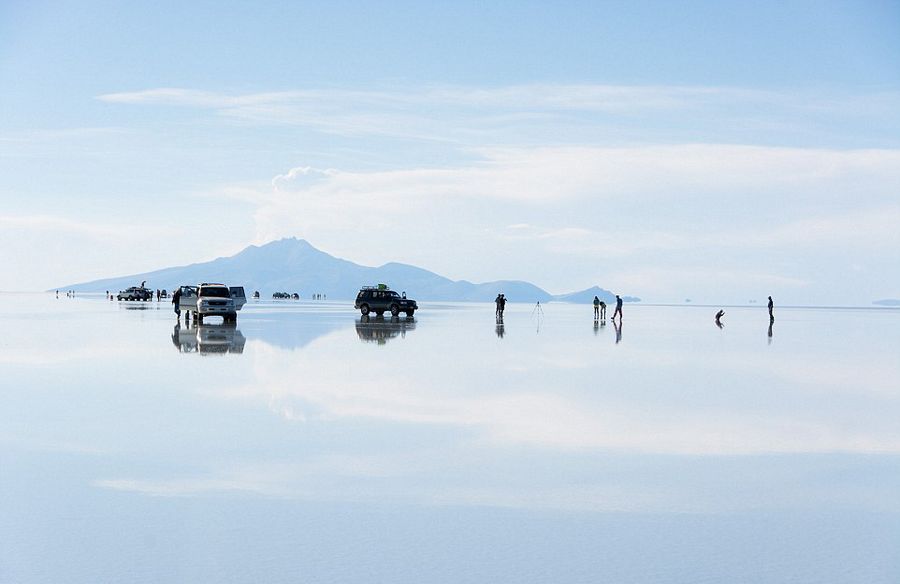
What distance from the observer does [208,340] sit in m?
35.0

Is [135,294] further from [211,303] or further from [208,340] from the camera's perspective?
[208,340]

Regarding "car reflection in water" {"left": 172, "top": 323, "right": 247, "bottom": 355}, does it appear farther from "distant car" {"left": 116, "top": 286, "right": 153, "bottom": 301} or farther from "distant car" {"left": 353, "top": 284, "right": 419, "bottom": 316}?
"distant car" {"left": 116, "top": 286, "right": 153, "bottom": 301}

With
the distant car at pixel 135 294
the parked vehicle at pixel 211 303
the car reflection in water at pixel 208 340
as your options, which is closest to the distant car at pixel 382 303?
the parked vehicle at pixel 211 303

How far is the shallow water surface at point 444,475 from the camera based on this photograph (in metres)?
7.23

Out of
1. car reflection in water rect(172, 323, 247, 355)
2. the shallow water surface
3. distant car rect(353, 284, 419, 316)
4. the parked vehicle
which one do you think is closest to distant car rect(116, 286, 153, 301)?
distant car rect(353, 284, 419, 316)

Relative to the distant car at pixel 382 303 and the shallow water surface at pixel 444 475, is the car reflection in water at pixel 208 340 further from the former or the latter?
the distant car at pixel 382 303

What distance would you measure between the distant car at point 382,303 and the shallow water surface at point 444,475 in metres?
43.6

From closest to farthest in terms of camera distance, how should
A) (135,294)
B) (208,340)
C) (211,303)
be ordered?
1. (208,340)
2. (211,303)
3. (135,294)

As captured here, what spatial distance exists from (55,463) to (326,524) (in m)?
Answer: 4.44

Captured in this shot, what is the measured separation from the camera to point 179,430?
44.1ft

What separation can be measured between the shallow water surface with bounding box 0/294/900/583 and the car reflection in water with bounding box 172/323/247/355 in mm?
6738

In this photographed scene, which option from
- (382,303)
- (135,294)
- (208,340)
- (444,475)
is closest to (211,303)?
(208,340)

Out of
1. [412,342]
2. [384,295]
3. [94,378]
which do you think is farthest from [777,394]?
[384,295]

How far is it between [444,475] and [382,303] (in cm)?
5721
